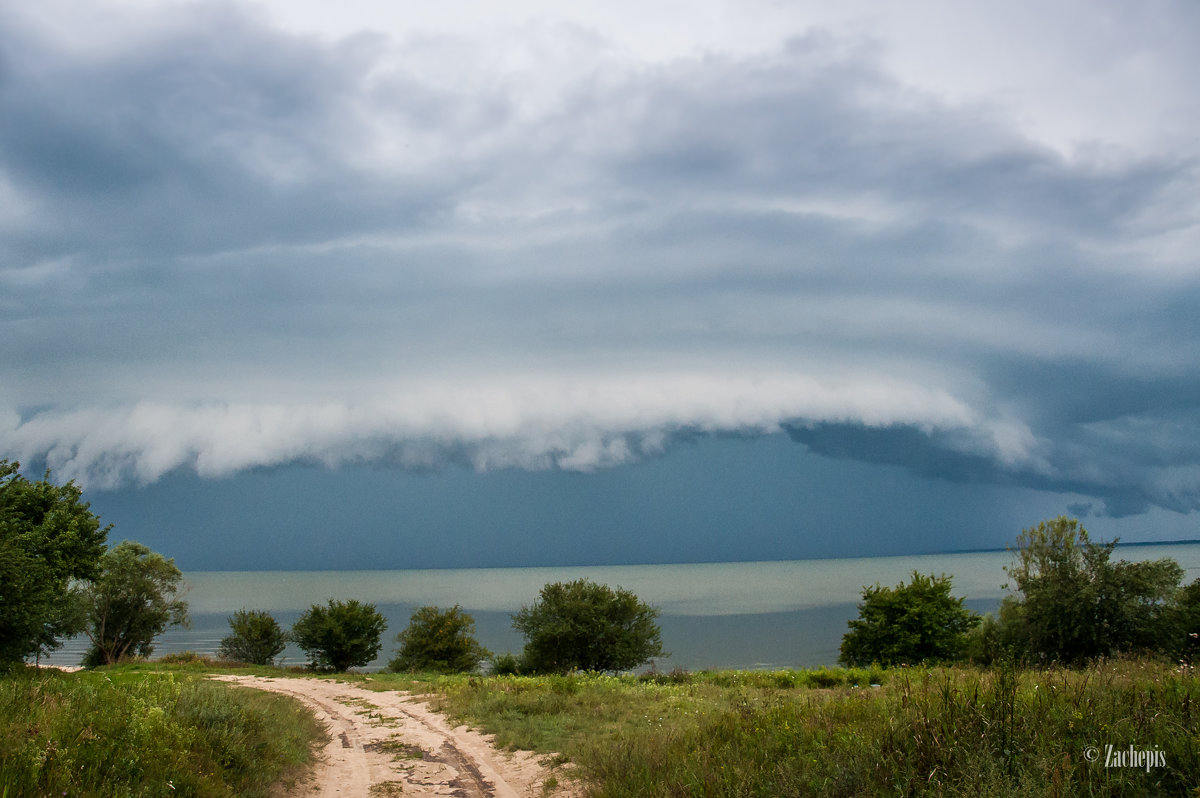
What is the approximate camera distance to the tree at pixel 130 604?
59.0m

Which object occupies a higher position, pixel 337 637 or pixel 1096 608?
pixel 1096 608

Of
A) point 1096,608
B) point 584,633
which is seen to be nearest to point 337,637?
point 584,633

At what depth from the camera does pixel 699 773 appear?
8188mm

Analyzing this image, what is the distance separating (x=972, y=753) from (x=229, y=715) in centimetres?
1098

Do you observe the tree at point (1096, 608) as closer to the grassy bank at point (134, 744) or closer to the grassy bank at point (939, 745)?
the grassy bank at point (939, 745)

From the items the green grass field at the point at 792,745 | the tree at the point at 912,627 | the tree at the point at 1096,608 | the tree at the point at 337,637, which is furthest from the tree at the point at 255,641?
the tree at the point at 1096,608

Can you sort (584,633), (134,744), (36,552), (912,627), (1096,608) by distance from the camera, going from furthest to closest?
1. (584,633)
2. (912,627)
3. (1096,608)
4. (36,552)
5. (134,744)

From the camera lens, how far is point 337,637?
180 ft

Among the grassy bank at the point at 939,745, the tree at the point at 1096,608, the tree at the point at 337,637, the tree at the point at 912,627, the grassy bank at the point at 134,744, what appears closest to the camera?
the grassy bank at the point at 939,745

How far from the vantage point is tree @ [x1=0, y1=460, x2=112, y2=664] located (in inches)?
854

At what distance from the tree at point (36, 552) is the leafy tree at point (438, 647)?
85.7 ft

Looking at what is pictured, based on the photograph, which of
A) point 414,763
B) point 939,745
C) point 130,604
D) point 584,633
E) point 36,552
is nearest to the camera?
point 939,745

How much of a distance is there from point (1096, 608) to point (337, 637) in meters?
50.6

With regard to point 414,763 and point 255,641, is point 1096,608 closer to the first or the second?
point 414,763
